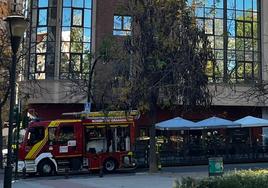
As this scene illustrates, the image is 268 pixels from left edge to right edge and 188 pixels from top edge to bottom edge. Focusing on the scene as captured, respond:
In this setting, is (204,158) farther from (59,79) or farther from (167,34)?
(59,79)

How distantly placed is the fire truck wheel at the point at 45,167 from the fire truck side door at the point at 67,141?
1.87ft

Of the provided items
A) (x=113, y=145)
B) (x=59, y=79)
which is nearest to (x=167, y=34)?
(x=113, y=145)

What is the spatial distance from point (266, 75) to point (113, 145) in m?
24.9

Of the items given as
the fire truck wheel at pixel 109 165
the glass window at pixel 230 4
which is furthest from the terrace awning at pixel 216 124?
the glass window at pixel 230 4

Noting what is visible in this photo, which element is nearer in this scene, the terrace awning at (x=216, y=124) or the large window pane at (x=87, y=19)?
the terrace awning at (x=216, y=124)

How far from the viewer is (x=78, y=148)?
26.6 metres

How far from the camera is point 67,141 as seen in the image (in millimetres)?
26547

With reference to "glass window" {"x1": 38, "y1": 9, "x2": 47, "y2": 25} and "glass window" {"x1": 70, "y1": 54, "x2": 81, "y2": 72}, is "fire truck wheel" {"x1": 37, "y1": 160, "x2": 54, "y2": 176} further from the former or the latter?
"glass window" {"x1": 38, "y1": 9, "x2": 47, "y2": 25}

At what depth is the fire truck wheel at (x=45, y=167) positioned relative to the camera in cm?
2612

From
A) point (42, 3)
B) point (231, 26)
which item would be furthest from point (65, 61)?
point (231, 26)

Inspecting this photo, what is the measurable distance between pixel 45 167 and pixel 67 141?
5.86 ft

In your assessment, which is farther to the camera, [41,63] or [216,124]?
[41,63]

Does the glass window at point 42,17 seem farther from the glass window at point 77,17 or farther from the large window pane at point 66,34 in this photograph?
the glass window at point 77,17

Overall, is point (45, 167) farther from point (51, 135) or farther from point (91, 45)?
point (91, 45)
